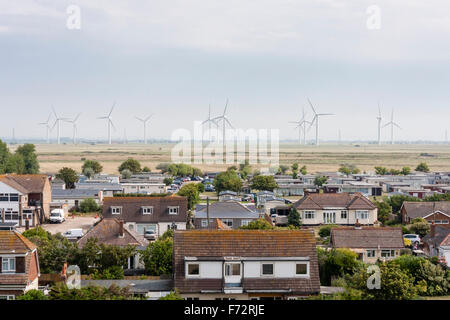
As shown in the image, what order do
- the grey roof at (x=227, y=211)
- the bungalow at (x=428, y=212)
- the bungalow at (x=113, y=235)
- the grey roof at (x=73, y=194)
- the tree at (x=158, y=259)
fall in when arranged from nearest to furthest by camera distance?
the tree at (x=158, y=259) < the bungalow at (x=113, y=235) < the grey roof at (x=227, y=211) < the bungalow at (x=428, y=212) < the grey roof at (x=73, y=194)

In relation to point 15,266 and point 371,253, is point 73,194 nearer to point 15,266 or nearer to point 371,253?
point 371,253

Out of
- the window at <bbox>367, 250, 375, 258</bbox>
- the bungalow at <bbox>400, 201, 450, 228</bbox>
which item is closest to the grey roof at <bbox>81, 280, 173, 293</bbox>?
the window at <bbox>367, 250, 375, 258</bbox>

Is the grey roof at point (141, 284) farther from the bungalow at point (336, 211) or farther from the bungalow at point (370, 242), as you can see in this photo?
the bungalow at point (336, 211)

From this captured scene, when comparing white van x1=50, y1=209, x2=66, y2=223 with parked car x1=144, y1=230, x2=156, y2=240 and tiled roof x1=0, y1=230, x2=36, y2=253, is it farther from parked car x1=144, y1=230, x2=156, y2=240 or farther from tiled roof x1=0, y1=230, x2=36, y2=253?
tiled roof x1=0, y1=230, x2=36, y2=253

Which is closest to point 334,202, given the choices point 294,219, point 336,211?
point 336,211

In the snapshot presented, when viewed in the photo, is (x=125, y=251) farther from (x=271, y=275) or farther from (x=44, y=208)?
(x=44, y=208)

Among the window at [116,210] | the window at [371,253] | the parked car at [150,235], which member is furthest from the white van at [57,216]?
the window at [371,253]
